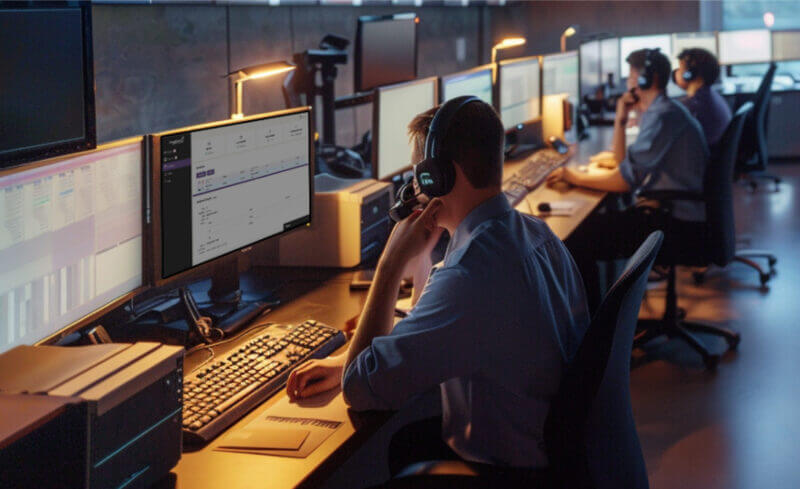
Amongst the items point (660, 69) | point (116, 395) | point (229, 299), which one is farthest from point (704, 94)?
point (116, 395)

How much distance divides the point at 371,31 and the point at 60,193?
2681mm

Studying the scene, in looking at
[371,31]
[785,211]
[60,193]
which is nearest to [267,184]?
[60,193]

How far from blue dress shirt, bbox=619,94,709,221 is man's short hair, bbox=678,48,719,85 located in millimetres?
1495

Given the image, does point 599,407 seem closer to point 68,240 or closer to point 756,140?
point 68,240

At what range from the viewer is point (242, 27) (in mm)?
4613

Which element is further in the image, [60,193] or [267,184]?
[267,184]

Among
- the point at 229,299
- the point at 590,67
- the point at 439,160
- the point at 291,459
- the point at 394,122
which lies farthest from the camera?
A: the point at 590,67

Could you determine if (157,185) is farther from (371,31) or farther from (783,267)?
(783,267)

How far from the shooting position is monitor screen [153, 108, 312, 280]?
2.09 meters

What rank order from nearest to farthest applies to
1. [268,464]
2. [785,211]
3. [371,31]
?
1. [268,464]
2. [371,31]
3. [785,211]

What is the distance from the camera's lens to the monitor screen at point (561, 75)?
5230mm

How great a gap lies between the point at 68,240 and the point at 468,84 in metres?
2.53

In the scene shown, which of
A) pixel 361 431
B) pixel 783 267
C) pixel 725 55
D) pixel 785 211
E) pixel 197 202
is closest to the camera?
pixel 361 431

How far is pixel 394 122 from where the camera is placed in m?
3.36
